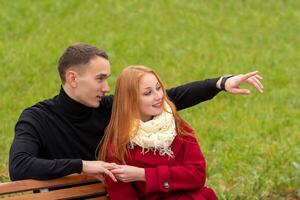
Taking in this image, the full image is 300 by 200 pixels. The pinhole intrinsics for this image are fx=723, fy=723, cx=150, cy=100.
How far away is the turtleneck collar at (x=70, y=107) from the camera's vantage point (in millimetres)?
4367

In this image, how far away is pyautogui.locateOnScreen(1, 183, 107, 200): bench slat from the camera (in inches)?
161

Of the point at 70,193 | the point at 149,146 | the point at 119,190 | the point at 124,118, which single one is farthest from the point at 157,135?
the point at 70,193

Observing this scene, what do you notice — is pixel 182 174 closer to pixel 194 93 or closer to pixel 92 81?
pixel 194 93

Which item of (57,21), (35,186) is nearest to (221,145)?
(35,186)

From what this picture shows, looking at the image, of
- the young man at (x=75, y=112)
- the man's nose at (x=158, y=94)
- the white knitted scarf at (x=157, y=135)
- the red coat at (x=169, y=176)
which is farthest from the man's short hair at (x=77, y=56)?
the red coat at (x=169, y=176)

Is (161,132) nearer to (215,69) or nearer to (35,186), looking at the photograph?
(35,186)

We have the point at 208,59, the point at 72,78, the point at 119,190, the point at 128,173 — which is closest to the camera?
the point at 128,173

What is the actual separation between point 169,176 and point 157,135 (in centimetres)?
24

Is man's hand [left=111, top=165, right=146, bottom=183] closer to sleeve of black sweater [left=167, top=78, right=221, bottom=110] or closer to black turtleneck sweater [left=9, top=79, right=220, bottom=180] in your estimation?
black turtleneck sweater [left=9, top=79, right=220, bottom=180]

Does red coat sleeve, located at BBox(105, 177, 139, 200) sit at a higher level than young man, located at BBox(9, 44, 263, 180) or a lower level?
lower

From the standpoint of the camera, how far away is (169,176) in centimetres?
415

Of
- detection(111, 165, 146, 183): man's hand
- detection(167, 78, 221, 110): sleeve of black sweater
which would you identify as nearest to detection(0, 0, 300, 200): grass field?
detection(167, 78, 221, 110): sleeve of black sweater

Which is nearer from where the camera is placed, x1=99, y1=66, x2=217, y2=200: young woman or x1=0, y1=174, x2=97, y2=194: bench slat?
x1=0, y1=174, x2=97, y2=194: bench slat

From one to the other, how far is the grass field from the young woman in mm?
1901
